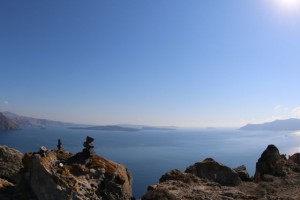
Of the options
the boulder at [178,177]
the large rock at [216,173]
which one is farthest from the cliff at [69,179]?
the large rock at [216,173]

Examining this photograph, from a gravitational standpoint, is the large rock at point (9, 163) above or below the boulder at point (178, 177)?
above

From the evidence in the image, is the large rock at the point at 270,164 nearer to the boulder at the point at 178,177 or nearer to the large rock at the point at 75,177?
the boulder at the point at 178,177

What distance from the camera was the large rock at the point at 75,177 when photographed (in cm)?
1448

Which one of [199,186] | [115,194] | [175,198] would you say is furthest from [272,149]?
[115,194]

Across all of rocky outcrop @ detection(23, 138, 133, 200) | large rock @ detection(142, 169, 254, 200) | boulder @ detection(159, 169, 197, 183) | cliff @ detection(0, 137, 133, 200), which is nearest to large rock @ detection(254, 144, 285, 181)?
large rock @ detection(142, 169, 254, 200)

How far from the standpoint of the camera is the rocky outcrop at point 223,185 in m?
18.1

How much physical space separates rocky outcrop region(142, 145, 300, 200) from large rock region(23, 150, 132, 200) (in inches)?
83.6

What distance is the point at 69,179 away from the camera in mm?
15055

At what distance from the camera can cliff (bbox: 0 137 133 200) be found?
14523mm

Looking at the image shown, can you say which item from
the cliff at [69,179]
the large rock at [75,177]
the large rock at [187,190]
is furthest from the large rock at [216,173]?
the cliff at [69,179]

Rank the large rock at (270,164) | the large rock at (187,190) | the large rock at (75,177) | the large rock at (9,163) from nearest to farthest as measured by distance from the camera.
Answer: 1. the large rock at (75,177)
2. the large rock at (187,190)
3. the large rock at (9,163)
4. the large rock at (270,164)

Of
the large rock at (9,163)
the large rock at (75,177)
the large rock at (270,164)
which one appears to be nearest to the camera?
the large rock at (75,177)

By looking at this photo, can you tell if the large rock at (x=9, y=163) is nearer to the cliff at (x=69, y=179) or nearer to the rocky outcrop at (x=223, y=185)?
the cliff at (x=69, y=179)

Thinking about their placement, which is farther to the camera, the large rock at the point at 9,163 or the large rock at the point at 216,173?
the large rock at the point at 216,173
